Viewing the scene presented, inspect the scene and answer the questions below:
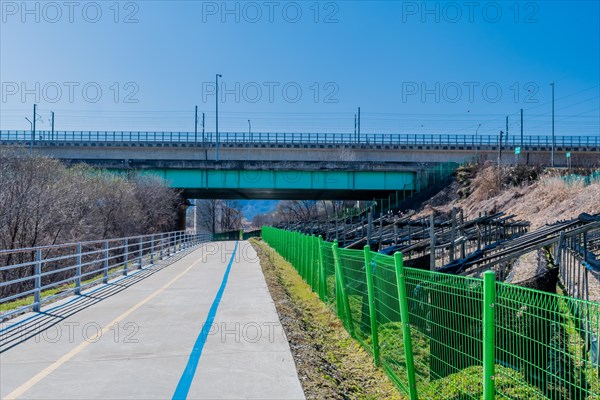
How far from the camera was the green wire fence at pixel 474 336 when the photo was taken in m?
4.01

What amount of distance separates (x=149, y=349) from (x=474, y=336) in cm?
497

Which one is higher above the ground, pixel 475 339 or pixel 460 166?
pixel 460 166

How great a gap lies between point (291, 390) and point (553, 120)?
58174 millimetres

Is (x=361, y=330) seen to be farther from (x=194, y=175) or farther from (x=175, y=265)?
(x=194, y=175)

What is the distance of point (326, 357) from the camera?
809cm

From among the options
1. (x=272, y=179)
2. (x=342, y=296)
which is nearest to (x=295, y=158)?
(x=272, y=179)

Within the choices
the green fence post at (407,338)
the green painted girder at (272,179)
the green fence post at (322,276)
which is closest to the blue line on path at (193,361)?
the green fence post at (407,338)

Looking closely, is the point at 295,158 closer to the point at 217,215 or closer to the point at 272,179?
the point at 272,179

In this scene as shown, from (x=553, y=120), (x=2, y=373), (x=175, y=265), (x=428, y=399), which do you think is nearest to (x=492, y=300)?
(x=428, y=399)

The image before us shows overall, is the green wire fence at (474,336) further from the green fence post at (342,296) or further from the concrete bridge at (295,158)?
the concrete bridge at (295,158)

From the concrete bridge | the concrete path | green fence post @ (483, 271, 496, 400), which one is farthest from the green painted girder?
green fence post @ (483, 271, 496, 400)

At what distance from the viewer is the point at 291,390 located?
20.1 ft

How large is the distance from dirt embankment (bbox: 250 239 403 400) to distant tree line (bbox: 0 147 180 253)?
15.9m

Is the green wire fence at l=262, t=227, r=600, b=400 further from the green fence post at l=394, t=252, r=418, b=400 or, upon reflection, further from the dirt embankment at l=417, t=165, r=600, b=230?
the dirt embankment at l=417, t=165, r=600, b=230
